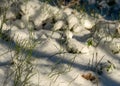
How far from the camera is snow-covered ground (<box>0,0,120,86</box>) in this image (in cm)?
272

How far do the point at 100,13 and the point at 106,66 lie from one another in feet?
5.17

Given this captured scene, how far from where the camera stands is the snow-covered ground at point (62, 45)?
107 inches

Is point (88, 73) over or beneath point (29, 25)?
beneath

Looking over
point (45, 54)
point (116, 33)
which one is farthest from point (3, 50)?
point (116, 33)

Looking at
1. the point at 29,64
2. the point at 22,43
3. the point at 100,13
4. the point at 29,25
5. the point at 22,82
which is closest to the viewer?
Answer: the point at 22,82

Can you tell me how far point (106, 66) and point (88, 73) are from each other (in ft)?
0.68

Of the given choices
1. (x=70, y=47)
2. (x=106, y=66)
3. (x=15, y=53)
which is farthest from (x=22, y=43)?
(x=106, y=66)

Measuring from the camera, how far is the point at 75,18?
3.59 meters

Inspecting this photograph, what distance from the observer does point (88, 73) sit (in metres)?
2.82

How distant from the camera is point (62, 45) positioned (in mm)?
3178

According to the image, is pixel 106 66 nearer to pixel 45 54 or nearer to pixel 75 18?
pixel 45 54

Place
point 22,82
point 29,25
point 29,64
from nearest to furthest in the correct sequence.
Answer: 1. point 22,82
2. point 29,64
3. point 29,25

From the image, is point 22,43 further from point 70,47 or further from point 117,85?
point 117,85

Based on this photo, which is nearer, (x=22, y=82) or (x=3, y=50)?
(x=22, y=82)
